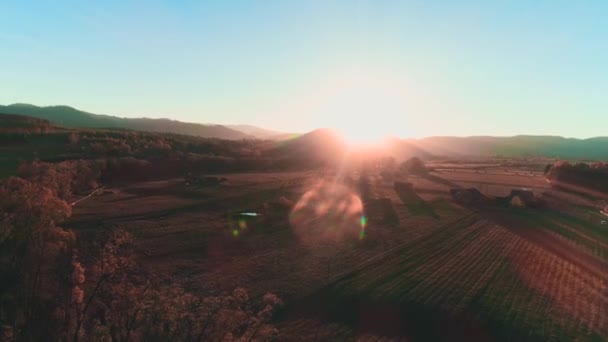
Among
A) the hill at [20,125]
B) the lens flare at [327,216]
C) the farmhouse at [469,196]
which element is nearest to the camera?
the lens flare at [327,216]

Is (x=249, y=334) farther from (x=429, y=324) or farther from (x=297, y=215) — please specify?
(x=297, y=215)

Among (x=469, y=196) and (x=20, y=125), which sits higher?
(x=20, y=125)

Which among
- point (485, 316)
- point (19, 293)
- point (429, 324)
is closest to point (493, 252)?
point (485, 316)

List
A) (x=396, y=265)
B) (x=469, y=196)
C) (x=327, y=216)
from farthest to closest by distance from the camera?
1. (x=469, y=196)
2. (x=327, y=216)
3. (x=396, y=265)

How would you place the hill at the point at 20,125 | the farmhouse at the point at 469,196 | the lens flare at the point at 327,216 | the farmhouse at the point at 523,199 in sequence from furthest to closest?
1. the hill at the point at 20,125
2. the farmhouse at the point at 469,196
3. the farmhouse at the point at 523,199
4. the lens flare at the point at 327,216

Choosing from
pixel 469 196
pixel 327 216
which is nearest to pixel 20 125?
pixel 327 216

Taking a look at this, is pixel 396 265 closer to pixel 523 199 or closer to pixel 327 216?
pixel 327 216

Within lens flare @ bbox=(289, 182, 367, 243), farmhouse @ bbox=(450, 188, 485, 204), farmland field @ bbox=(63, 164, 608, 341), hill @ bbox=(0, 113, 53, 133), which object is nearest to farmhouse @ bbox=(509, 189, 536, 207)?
farmland field @ bbox=(63, 164, 608, 341)

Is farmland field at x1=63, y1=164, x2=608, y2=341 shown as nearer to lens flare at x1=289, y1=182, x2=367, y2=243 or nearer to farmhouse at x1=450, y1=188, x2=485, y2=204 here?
lens flare at x1=289, y1=182, x2=367, y2=243

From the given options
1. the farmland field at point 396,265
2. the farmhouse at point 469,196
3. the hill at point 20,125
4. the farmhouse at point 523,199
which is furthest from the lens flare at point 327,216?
the hill at point 20,125

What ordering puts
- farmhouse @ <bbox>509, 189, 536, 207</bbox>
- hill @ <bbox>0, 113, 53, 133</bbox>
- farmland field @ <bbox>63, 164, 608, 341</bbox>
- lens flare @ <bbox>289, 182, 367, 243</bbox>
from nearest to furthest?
1. farmland field @ <bbox>63, 164, 608, 341</bbox>
2. lens flare @ <bbox>289, 182, 367, 243</bbox>
3. farmhouse @ <bbox>509, 189, 536, 207</bbox>
4. hill @ <bbox>0, 113, 53, 133</bbox>

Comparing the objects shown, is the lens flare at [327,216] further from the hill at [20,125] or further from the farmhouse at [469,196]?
the hill at [20,125]
